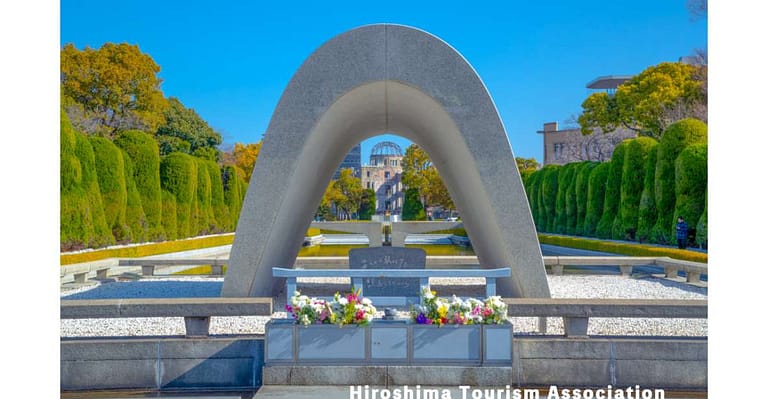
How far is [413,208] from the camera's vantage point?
160 feet

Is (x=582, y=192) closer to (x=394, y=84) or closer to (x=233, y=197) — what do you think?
(x=233, y=197)

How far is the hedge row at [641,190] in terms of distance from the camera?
18.7 metres

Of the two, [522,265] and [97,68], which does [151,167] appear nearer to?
[97,68]

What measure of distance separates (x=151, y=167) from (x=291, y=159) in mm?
17321

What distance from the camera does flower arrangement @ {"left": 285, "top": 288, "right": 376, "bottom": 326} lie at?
18.6ft

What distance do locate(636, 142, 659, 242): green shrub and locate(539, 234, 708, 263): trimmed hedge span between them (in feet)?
3.67

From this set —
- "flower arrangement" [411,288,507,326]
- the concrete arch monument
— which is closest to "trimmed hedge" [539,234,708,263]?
the concrete arch monument

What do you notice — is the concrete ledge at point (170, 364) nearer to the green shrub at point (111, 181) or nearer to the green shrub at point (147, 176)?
the green shrub at point (111, 181)

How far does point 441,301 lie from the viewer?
227 inches

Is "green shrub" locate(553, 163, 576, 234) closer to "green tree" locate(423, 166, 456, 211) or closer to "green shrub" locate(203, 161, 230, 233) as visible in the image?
"green shrub" locate(203, 161, 230, 233)

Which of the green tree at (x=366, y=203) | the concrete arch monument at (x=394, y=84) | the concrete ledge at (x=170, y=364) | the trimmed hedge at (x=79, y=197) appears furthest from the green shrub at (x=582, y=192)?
the green tree at (x=366, y=203)

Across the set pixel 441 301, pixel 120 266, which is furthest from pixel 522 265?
pixel 120 266

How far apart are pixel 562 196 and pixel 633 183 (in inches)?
339

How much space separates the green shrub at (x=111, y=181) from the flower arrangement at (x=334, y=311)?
16.7m
